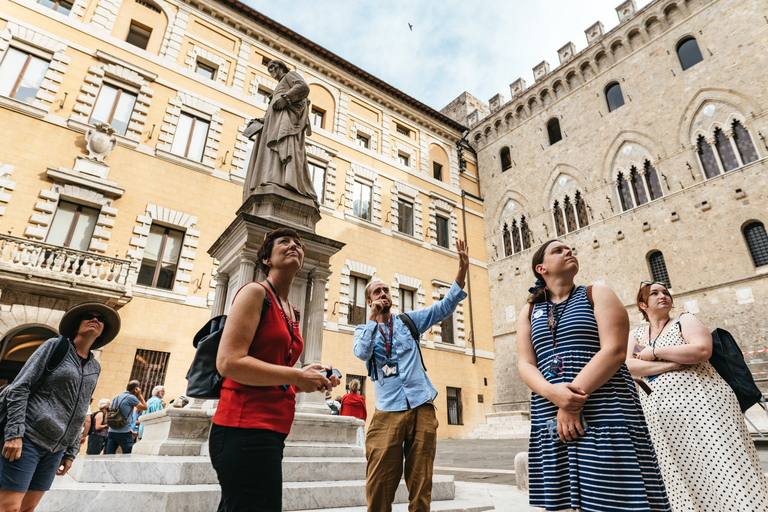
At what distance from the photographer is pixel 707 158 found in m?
15.1

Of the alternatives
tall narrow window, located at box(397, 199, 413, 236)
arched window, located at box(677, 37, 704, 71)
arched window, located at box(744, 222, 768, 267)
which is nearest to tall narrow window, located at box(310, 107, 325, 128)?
tall narrow window, located at box(397, 199, 413, 236)

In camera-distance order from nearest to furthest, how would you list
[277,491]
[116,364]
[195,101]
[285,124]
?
[277,491], [285,124], [116,364], [195,101]

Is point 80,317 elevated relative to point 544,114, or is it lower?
lower

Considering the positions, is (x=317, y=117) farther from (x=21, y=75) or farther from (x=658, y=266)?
(x=658, y=266)

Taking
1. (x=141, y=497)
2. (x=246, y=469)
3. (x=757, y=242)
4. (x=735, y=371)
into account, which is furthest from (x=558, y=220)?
(x=246, y=469)

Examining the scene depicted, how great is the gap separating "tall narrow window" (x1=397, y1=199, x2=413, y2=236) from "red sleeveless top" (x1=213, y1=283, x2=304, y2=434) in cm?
1727

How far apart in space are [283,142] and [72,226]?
28.4 feet

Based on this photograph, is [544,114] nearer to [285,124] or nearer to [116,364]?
[285,124]

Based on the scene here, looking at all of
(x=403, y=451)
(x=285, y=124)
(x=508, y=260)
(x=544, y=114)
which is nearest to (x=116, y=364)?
(x=285, y=124)

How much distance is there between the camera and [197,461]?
359cm

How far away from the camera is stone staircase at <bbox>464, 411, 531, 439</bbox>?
1589 centimetres

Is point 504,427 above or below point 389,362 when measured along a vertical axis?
below

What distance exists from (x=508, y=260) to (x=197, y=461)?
1895cm

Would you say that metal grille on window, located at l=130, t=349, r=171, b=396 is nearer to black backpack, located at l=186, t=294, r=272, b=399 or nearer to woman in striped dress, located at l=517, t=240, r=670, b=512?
black backpack, located at l=186, t=294, r=272, b=399
